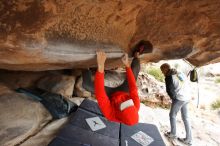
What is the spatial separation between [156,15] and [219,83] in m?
9.26

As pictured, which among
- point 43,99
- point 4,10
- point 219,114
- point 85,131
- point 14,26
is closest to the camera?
point 4,10

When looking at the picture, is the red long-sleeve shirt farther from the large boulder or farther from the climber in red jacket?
the large boulder

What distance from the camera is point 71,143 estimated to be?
3.67 m

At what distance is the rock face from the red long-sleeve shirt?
436 millimetres

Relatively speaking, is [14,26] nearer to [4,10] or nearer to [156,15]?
[4,10]

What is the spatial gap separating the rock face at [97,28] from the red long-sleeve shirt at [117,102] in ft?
1.43

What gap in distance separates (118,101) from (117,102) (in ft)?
0.06

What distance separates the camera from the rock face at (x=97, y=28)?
2590mm

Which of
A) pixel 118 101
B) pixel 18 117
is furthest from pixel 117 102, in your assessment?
pixel 18 117

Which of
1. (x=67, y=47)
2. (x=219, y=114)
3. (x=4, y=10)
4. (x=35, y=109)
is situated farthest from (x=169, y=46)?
(x=219, y=114)

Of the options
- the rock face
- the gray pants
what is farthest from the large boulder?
the gray pants

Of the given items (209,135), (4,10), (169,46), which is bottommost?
(209,135)

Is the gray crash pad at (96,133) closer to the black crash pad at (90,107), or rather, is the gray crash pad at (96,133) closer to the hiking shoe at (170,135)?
the black crash pad at (90,107)

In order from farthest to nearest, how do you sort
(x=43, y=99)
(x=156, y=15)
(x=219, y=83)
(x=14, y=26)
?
(x=219, y=83)
(x=43, y=99)
(x=156, y=15)
(x=14, y=26)
